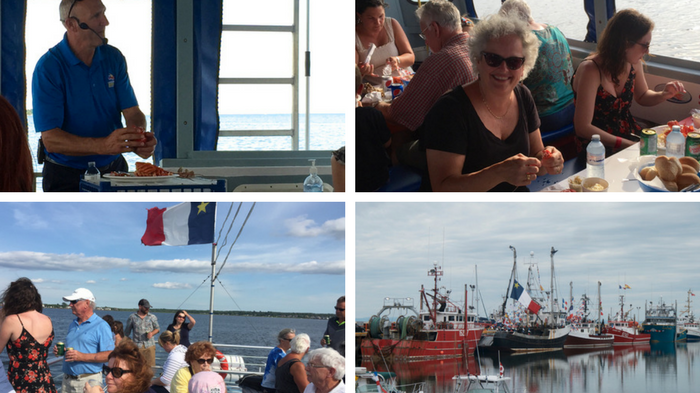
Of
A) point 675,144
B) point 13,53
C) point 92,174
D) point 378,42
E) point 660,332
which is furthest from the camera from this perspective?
point 13,53

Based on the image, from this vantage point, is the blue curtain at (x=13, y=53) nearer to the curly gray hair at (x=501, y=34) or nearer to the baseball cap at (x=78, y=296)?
the baseball cap at (x=78, y=296)

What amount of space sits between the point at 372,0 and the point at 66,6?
142 centimetres

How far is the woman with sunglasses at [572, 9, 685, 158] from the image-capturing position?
2.50m

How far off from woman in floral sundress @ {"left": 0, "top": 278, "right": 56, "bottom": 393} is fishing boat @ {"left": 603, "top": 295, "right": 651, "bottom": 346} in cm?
173

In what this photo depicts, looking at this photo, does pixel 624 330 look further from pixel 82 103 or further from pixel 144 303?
pixel 82 103

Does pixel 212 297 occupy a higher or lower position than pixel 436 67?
lower

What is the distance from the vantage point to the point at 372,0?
8.86 ft

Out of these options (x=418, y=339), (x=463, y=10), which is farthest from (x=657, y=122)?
(x=418, y=339)

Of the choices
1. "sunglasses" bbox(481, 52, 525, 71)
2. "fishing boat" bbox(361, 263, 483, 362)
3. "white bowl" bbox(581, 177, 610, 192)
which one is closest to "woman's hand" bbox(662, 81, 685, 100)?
"white bowl" bbox(581, 177, 610, 192)

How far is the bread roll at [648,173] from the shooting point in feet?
6.37

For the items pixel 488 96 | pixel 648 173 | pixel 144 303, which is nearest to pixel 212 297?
pixel 144 303

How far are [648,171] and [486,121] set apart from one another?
0.52m

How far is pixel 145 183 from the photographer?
266 cm

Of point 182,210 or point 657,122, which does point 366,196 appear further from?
point 657,122
